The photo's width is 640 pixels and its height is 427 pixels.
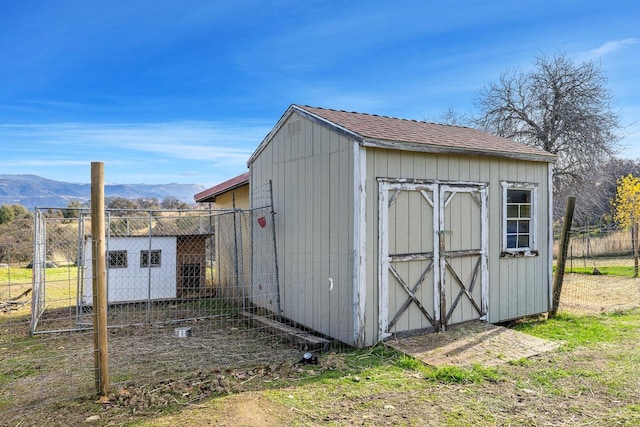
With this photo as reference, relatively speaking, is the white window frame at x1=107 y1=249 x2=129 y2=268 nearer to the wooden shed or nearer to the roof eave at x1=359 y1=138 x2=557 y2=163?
the wooden shed

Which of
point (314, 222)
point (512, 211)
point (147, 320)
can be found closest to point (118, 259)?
point (147, 320)

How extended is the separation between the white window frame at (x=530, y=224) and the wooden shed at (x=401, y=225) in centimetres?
2

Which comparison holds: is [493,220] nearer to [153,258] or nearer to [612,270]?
[153,258]

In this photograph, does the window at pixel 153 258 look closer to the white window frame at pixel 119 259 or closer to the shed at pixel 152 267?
the shed at pixel 152 267

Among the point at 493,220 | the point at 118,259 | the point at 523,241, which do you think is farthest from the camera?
the point at 118,259

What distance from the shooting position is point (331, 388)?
4.42 meters

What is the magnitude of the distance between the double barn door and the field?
855 millimetres

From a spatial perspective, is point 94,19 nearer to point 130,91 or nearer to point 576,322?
point 130,91

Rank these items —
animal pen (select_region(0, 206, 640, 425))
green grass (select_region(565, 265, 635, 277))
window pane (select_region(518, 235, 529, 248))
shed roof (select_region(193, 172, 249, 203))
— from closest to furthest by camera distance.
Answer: animal pen (select_region(0, 206, 640, 425)) → window pane (select_region(518, 235, 529, 248)) → shed roof (select_region(193, 172, 249, 203)) → green grass (select_region(565, 265, 635, 277))

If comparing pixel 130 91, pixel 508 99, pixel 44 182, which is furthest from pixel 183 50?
pixel 44 182

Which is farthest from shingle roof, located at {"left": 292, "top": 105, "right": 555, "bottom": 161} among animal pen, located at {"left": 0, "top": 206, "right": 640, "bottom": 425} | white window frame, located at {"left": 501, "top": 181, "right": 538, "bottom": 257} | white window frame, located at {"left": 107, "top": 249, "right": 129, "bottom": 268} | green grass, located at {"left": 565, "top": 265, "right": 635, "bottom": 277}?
green grass, located at {"left": 565, "top": 265, "right": 635, "bottom": 277}

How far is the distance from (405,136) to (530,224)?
3.09m

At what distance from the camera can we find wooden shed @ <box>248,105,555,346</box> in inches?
228

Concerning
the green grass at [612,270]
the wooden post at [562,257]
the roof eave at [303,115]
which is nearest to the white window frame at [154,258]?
the roof eave at [303,115]
